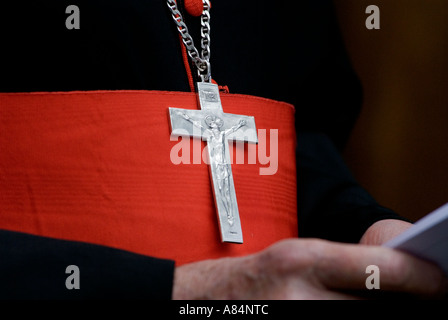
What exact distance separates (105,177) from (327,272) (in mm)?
355

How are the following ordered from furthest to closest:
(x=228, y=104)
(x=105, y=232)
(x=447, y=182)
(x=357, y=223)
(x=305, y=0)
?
1. (x=447, y=182)
2. (x=305, y=0)
3. (x=357, y=223)
4. (x=228, y=104)
5. (x=105, y=232)

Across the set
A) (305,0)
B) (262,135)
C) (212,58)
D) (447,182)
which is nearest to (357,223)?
(262,135)

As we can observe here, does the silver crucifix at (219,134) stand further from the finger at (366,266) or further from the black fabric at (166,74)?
the finger at (366,266)

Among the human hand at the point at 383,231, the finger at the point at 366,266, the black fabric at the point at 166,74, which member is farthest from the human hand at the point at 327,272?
the human hand at the point at 383,231

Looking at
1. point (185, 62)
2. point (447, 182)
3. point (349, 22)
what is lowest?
point (447, 182)

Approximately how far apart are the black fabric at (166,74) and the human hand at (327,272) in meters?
0.12

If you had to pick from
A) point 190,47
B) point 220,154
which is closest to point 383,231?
point 220,154

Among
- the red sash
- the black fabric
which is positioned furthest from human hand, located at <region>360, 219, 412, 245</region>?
the red sash

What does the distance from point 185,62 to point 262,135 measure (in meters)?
0.17

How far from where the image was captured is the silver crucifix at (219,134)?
0.81 metres

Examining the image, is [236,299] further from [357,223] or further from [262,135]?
[357,223]

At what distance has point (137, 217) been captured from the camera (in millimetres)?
785

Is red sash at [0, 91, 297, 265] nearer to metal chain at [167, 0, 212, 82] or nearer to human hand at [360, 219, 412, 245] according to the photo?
metal chain at [167, 0, 212, 82]

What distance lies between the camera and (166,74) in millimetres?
907
